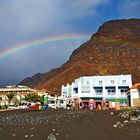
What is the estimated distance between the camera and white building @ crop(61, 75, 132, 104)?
3807 inches

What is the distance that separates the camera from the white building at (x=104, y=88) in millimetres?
96688

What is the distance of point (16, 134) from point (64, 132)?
3583mm

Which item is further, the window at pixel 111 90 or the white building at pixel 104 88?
the window at pixel 111 90

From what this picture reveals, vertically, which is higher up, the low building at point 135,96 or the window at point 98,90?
the window at point 98,90

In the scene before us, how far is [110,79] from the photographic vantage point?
9994 centimetres

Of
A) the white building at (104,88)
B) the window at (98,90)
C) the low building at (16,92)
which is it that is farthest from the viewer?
the low building at (16,92)

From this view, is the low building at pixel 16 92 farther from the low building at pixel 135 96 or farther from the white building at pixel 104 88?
the low building at pixel 135 96

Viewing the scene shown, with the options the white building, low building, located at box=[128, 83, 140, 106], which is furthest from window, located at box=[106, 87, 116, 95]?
low building, located at box=[128, 83, 140, 106]

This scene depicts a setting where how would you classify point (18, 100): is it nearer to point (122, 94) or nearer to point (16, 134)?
point (122, 94)

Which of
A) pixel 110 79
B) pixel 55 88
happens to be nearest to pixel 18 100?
pixel 110 79

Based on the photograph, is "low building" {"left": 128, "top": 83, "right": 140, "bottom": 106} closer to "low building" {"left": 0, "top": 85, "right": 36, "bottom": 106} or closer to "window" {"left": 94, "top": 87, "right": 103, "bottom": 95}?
"window" {"left": 94, "top": 87, "right": 103, "bottom": 95}

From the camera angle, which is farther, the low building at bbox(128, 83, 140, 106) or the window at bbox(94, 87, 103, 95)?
the window at bbox(94, 87, 103, 95)

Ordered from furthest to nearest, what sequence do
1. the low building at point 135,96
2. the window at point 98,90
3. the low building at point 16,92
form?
the low building at point 16,92, the window at point 98,90, the low building at point 135,96

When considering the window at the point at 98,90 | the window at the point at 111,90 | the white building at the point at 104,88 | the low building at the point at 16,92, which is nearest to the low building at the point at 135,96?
the white building at the point at 104,88
